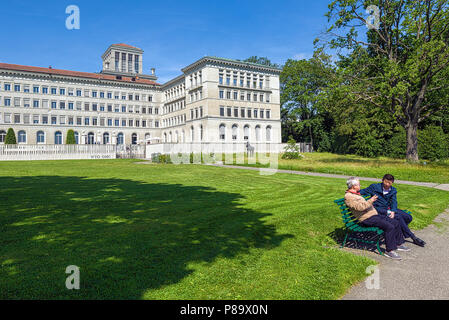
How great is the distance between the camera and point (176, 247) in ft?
17.5

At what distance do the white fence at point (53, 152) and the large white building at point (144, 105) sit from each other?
12800 millimetres

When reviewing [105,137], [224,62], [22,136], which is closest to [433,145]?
[224,62]

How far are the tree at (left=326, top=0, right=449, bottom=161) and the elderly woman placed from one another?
791 inches

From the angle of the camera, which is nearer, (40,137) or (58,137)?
(40,137)

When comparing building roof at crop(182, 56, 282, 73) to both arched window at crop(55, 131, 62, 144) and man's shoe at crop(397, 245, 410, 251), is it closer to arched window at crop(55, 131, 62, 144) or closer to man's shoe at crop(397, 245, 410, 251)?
arched window at crop(55, 131, 62, 144)

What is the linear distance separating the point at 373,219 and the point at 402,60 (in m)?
26.8

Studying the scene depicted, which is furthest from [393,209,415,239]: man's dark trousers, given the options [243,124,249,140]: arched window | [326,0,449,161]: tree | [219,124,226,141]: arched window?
[243,124,249,140]: arched window

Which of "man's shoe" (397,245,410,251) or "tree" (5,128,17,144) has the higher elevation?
"tree" (5,128,17,144)

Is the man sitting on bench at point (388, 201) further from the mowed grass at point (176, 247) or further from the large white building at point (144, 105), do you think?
the large white building at point (144, 105)

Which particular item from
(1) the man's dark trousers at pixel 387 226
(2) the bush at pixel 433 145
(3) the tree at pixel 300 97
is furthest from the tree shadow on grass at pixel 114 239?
(3) the tree at pixel 300 97

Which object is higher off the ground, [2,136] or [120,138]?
[2,136]

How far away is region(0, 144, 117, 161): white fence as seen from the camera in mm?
38844

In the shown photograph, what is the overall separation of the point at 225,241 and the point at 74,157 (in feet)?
139

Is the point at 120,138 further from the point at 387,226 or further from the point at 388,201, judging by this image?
the point at 387,226
